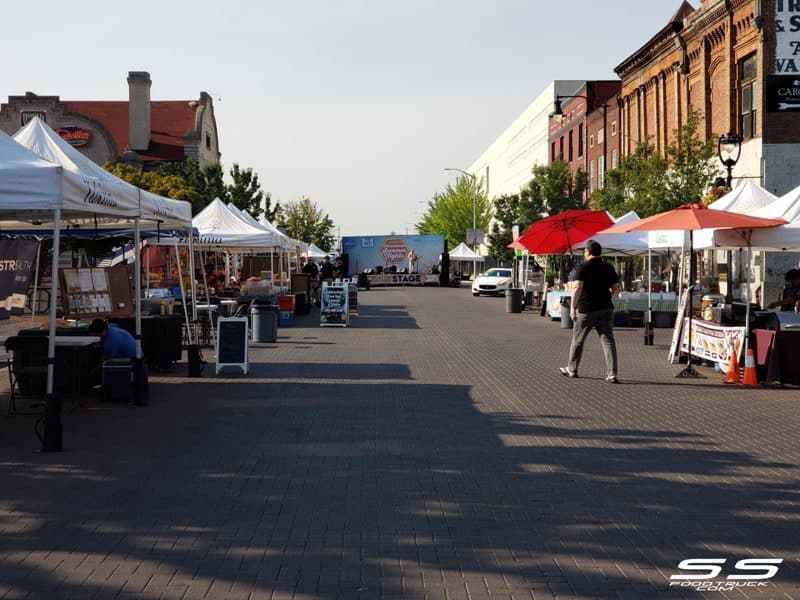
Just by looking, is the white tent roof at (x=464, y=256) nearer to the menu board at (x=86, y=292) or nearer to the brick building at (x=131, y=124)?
the brick building at (x=131, y=124)

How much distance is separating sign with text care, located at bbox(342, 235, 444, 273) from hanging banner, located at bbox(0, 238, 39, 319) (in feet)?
196

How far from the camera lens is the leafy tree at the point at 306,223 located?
11515 cm

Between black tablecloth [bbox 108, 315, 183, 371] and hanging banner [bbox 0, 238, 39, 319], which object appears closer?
hanging banner [bbox 0, 238, 39, 319]

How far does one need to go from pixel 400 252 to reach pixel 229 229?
1851 inches

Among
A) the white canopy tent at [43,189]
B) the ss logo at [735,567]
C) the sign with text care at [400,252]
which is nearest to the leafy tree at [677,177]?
the white canopy tent at [43,189]

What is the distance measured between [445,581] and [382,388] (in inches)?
338

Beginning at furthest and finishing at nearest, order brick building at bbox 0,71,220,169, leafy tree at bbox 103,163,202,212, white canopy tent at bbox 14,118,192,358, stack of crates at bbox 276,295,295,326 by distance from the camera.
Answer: brick building at bbox 0,71,220,169, leafy tree at bbox 103,163,202,212, stack of crates at bbox 276,295,295,326, white canopy tent at bbox 14,118,192,358

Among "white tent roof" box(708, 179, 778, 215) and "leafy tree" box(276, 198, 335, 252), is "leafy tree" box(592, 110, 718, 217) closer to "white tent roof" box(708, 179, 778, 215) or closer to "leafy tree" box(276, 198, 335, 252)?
"white tent roof" box(708, 179, 778, 215)

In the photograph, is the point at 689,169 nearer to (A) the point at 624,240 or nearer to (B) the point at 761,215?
(A) the point at 624,240

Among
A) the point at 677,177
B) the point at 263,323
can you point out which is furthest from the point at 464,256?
the point at 263,323

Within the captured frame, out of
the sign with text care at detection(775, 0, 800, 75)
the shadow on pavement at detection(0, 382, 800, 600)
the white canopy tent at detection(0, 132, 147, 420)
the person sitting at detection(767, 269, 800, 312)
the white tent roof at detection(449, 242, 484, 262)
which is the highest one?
the sign with text care at detection(775, 0, 800, 75)

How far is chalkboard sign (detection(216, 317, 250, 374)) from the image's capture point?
1580 centimetres

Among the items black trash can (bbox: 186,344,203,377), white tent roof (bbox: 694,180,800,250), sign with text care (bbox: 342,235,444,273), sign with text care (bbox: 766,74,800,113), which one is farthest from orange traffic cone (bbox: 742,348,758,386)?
sign with text care (bbox: 342,235,444,273)

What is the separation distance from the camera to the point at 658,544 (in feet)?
21.2
